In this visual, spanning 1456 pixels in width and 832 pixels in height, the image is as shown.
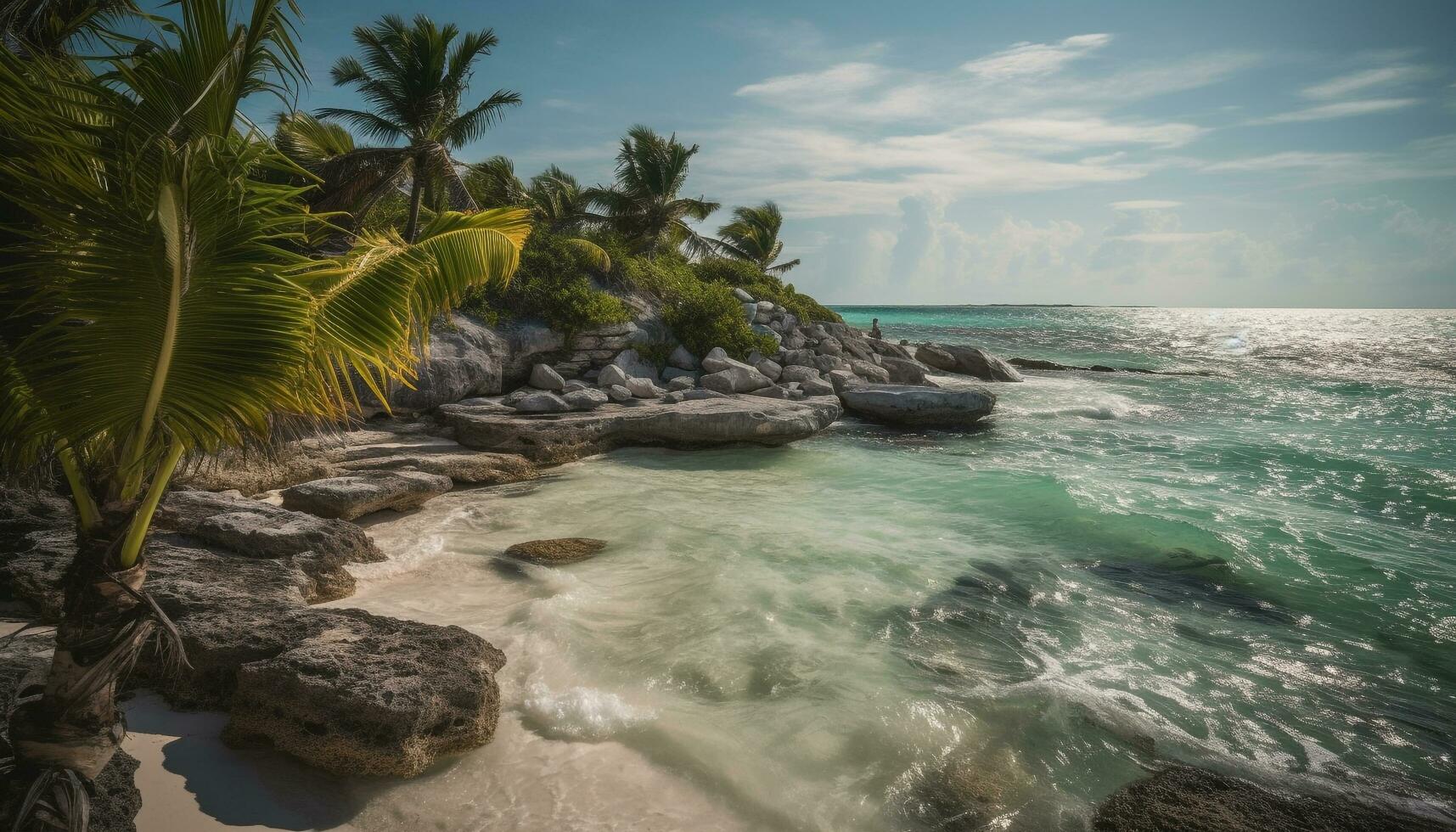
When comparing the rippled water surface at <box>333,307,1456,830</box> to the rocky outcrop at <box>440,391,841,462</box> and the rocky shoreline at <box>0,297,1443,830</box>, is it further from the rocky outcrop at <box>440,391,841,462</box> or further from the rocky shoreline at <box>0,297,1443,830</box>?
the rocky outcrop at <box>440,391,841,462</box>

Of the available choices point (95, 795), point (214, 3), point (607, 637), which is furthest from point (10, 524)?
point (214, 3)

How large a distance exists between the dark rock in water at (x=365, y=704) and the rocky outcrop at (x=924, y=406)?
42.8ft

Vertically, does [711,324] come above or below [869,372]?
above

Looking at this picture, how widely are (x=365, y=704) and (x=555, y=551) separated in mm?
3829

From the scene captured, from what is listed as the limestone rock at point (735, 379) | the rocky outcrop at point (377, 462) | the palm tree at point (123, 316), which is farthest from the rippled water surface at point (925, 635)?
the limestone rock at point (735, 379)

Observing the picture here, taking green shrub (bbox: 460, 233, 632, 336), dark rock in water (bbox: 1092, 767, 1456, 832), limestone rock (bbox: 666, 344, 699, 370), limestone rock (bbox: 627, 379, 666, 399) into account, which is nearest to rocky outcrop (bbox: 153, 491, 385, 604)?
dark rock in water (bbox: 1092, 767, 1456, 832)

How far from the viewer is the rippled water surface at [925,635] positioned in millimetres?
3949

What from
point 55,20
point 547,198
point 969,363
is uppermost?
point 547,198

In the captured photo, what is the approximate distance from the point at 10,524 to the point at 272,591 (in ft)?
8.86

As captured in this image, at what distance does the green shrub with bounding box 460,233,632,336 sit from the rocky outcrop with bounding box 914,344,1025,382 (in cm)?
1458

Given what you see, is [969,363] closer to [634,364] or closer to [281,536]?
[634,364]

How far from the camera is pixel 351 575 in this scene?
6.39 metres

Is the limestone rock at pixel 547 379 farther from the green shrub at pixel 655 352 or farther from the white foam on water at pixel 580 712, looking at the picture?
the white foam on water at pixel 580 712

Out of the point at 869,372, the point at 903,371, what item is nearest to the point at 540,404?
the point at 869,372
